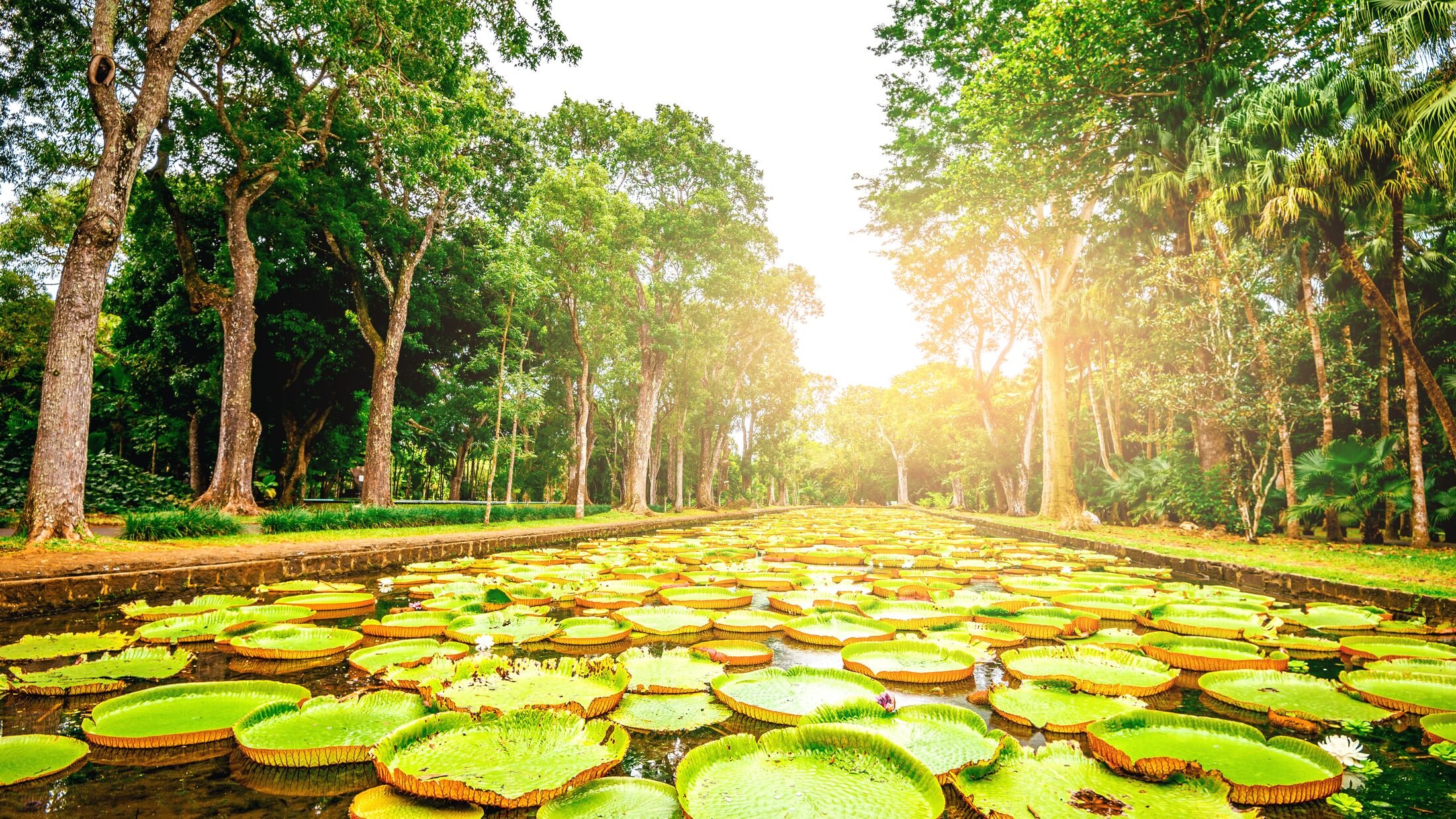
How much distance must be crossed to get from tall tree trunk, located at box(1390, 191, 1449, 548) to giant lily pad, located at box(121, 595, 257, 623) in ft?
42.3

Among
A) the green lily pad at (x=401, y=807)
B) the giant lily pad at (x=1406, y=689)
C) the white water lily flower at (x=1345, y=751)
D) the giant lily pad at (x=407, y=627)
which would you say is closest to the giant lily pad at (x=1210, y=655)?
the giant lily pad at (x=1406, y=689)

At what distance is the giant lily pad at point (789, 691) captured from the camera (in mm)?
1802

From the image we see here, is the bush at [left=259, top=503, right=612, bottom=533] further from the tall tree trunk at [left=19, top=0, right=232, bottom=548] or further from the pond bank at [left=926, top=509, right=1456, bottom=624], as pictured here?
the pond bank at [left=926, top=509, right=1456, bottom=624]

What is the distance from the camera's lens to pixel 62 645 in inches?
93.0

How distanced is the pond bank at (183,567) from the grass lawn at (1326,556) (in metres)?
8.07

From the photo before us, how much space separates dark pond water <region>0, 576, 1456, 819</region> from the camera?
4.12 feet

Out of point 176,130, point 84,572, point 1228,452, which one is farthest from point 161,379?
point 1228,452

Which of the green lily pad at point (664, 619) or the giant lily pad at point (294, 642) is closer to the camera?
the giant lily pad at point (294, 642)

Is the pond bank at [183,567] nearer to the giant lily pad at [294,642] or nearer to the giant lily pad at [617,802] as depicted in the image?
the giant lily pad at [294,642]

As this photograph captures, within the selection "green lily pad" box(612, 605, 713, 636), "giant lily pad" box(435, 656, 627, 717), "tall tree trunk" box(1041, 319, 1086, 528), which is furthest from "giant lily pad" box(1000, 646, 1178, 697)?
"tall tree trunk" box(1041, 319, 1086, 528)

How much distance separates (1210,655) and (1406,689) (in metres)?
0.55

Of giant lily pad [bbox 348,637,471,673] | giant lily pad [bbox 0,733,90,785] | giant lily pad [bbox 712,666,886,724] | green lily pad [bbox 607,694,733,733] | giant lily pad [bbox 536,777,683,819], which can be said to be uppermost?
giant lily pad [bbox 536,777,683,819]

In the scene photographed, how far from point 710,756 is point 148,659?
2421 millimetres

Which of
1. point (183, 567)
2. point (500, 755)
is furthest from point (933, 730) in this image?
point (183, 567)
